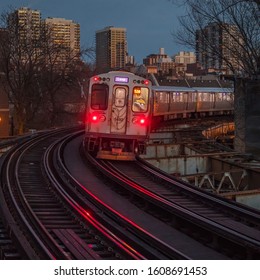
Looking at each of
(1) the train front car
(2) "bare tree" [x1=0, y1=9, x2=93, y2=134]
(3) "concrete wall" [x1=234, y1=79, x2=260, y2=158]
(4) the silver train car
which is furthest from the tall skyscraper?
(1) the train front car

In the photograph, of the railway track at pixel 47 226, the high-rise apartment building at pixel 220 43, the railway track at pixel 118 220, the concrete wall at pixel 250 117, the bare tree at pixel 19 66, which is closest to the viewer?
the railway track at pixel 47 226

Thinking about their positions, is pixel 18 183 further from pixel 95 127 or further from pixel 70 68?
pixel 70 68

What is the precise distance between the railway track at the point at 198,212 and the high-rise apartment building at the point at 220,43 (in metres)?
5.53

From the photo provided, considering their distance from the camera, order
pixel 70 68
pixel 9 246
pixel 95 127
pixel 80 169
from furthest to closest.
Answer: pixel 70 68
pixel 95 127
pixel 80 169
pixel 9 246

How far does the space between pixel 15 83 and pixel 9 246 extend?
113 ft

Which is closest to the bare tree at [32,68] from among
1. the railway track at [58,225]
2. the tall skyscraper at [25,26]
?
the tall skyscraper at [25,26]

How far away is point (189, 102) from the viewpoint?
4031 centimetres

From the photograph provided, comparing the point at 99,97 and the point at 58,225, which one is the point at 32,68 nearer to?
the point at 99,97

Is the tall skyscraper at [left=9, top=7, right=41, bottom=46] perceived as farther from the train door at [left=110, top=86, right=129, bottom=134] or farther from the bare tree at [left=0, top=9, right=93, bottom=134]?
the train door at [left=110, top=86, right=129, bottom=134]

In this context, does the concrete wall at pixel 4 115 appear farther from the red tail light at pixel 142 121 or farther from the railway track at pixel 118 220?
the railway track at pixel 118 220

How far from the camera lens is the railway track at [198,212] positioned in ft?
27.8

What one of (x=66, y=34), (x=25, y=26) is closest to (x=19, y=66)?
(x=25, y=26)
